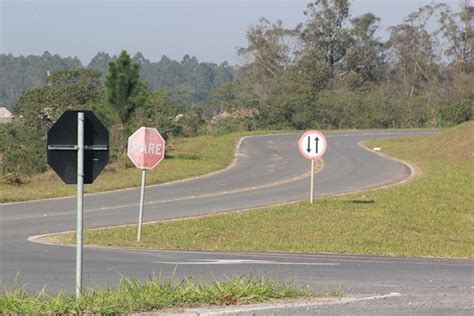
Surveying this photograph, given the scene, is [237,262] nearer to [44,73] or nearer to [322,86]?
[322,86]

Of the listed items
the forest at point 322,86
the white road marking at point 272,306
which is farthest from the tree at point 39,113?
the white road marking at point 272,306

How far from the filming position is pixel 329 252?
19828 mm

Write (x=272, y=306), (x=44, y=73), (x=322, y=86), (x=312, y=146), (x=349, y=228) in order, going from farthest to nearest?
(x=44, y=73), (x=322, y=86), (x=312, y=146), (x=349, y=228), (x=272, y=306)

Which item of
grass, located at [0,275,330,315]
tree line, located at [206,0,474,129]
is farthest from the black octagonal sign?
tree line, located at [206,0,474,129]

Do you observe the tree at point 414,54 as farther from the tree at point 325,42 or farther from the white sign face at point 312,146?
the white sign face at point 312,146

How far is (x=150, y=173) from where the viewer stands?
37.2 m

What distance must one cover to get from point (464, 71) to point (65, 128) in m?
86.7

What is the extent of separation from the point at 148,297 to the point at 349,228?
564 inches

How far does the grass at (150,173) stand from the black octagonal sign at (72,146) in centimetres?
2169

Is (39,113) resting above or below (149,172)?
above

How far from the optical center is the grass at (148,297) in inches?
351

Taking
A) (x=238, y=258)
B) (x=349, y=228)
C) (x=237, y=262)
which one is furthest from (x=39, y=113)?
(x=237, y=262)

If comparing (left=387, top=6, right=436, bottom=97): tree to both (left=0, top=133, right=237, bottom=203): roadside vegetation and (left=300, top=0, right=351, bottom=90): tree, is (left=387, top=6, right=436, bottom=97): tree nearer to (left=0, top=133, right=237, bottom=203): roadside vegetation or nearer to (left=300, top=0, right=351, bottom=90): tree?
(left=300, top=0, right=351, bottom=90): tree

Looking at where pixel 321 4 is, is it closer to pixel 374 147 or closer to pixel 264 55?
pixel 264 55
